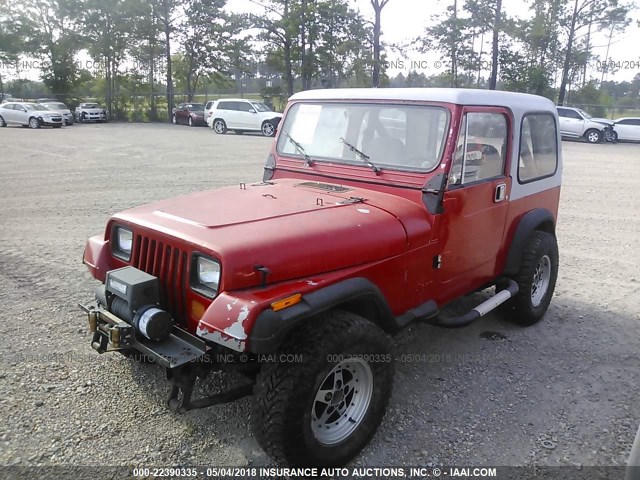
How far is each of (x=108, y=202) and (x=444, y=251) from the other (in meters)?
7.13

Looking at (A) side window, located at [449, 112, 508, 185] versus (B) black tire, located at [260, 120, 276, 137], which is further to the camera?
(B) black tire, located at [260, 120, 276, 137]

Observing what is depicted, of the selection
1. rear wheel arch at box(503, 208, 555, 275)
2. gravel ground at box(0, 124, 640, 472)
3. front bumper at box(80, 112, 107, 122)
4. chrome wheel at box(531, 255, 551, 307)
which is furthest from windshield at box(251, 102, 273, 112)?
rear wheel arch at box(503, 208, 555, 275)

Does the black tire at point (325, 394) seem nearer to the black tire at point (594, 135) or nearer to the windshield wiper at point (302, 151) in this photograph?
the windshield wiper at point (302, 151)

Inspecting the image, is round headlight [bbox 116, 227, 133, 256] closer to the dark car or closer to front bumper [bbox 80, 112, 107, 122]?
the dark car

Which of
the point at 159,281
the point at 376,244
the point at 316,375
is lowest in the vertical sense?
the point at 316,375

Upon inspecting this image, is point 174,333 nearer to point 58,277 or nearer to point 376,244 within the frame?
point 376,244

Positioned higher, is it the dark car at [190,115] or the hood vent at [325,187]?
the dark car at [190,115]

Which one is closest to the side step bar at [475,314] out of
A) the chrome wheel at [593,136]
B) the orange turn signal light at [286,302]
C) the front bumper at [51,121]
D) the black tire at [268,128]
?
the orange turn signal light at [286,302]

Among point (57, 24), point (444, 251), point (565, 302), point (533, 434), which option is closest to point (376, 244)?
point (444, 251)

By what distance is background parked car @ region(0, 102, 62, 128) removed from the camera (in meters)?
26.3

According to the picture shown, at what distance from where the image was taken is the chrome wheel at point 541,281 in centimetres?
473

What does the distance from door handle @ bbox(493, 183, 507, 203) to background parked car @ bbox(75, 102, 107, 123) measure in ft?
105

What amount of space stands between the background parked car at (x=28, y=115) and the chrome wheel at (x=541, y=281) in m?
27.2

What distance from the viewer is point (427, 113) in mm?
3648
